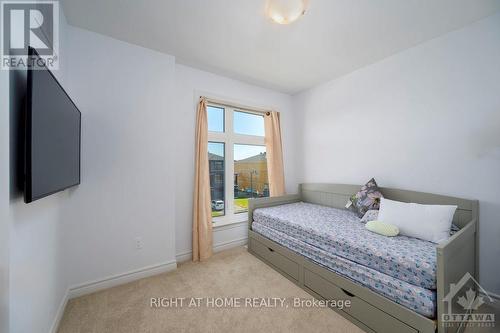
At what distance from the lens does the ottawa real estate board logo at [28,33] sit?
911 millimetres

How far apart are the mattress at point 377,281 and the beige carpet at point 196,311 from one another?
0.36m

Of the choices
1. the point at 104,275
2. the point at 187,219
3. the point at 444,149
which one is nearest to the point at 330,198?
the point at 444,149

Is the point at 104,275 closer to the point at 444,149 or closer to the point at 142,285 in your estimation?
the point at 142,285

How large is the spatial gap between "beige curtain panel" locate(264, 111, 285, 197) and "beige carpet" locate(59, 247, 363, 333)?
1.49 meters

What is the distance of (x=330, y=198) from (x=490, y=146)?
5.58ft

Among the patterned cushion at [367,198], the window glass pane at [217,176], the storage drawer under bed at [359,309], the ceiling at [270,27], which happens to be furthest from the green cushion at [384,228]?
the window glass pane at [217,176]

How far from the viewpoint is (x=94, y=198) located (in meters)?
1.92

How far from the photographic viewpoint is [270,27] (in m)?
1.87

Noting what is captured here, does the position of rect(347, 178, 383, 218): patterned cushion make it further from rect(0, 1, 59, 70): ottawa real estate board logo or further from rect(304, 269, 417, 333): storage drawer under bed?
rect(0, 1, 59, 70): ottawa real estate board logo

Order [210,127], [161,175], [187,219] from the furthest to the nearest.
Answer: [210,127] < [187,219] < [161,175]

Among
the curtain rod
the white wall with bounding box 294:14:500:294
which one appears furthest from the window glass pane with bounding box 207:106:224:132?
the white wall with bounding box 294:14:500:294

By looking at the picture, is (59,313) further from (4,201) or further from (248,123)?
(248,123)

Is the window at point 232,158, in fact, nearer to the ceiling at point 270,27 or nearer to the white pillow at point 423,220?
the ceiling at point 270,27

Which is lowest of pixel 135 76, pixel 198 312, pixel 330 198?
pixel 198 312
